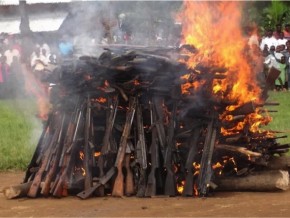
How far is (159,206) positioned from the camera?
6.90 m

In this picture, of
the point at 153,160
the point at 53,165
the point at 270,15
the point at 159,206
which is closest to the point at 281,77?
the point at 270,15

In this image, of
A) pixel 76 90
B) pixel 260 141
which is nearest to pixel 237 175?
pixel 260 141

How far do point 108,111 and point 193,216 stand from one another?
208 cm

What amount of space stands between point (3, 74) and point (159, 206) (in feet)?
49.5

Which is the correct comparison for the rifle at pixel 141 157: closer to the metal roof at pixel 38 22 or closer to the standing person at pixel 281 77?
the standing person at pixel 281 77

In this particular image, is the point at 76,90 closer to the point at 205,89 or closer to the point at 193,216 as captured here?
the point at 205,89

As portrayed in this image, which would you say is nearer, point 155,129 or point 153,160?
point 153,160

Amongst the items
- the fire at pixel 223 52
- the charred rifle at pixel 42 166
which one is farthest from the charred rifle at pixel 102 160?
the fire at pixel 223 52

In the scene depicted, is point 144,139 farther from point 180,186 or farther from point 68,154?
point 68,154

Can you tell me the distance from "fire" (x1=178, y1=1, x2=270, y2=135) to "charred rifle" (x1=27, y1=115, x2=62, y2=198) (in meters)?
1.74

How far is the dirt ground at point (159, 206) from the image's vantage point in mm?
6570

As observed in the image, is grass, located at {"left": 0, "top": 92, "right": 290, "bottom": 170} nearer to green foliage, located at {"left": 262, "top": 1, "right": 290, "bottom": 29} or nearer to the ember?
the ember

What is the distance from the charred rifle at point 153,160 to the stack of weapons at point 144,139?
0.01 meters

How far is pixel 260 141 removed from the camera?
7797mm
